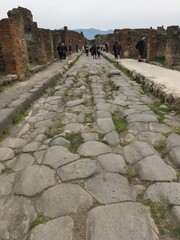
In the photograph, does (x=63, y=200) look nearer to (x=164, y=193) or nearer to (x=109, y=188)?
(x=109, y=188)

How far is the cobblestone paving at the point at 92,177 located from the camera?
197 cm

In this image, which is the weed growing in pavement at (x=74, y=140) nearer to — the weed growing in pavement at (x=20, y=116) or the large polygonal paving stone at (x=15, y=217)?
the large polygonal paving stone at (x=15, y=217)

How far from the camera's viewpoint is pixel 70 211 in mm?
2162

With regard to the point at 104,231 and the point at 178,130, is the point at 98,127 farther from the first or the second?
the point at 104,231

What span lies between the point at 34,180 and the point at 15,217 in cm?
55

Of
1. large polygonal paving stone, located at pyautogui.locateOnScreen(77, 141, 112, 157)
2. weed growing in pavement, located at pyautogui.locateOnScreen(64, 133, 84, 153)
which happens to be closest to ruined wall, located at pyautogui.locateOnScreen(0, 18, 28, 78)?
weed growing in pavement, located at pyautogui.locateOnScreen(64, 133, 84, 153)

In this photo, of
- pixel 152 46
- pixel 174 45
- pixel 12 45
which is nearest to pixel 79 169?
pixel 12 45

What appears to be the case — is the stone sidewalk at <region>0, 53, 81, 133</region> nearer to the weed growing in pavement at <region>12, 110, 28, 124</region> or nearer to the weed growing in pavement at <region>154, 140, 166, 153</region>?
the weed growing in pavement at <region>12, 110, 28, 124</region>

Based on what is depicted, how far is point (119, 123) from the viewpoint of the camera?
4320 millimetres

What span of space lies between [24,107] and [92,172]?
3324 millimetres

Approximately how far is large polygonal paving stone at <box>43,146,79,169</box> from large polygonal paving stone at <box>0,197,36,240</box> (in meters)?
0.67

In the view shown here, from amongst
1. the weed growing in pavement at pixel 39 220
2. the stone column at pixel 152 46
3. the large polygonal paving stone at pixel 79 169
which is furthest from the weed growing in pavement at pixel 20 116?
the stone column at pixel 152 46

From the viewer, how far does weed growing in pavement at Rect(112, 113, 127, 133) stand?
402 centimetres

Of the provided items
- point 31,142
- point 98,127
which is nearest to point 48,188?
point 31,142
